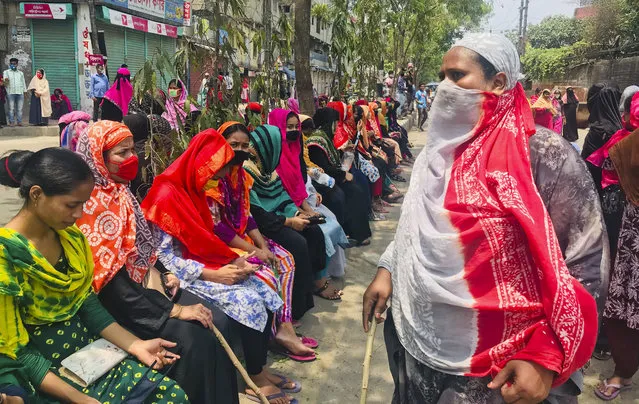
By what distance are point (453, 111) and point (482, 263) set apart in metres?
0.48

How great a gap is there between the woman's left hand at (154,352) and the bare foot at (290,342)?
122cm

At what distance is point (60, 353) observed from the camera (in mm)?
1916

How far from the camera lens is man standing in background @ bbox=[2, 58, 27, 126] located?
12.2 m

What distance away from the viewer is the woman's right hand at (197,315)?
2312mm

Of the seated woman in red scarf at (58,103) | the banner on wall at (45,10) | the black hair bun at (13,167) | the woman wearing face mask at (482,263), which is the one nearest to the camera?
the woman wearing face mask at (482,263)

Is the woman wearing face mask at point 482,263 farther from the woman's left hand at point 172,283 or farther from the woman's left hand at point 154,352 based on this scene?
the woman's left hand at point 172,283

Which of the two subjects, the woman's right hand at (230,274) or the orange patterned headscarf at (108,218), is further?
the woman's right hand at (230,274)

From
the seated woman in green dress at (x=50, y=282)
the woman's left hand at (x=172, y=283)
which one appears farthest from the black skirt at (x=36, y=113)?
the seated woman in green dress at (x=50, y=282)

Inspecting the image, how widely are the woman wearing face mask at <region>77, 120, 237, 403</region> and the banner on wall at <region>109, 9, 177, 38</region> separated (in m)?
13.9

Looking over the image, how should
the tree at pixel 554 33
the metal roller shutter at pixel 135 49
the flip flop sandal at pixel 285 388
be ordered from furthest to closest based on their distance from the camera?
the tree at pixel 554 33 < the metal roller shutter at pixel 135 49 < the flip flop sandal at pixel 285 388

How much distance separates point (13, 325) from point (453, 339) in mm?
1455

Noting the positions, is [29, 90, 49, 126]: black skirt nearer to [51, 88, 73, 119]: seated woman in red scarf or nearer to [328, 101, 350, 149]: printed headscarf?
[51, 88, 73, 119]: seated woman in red scarf

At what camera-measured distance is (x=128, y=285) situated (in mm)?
2301

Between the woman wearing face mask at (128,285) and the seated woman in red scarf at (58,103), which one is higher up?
the seated woman in red scarf at (58,103)
